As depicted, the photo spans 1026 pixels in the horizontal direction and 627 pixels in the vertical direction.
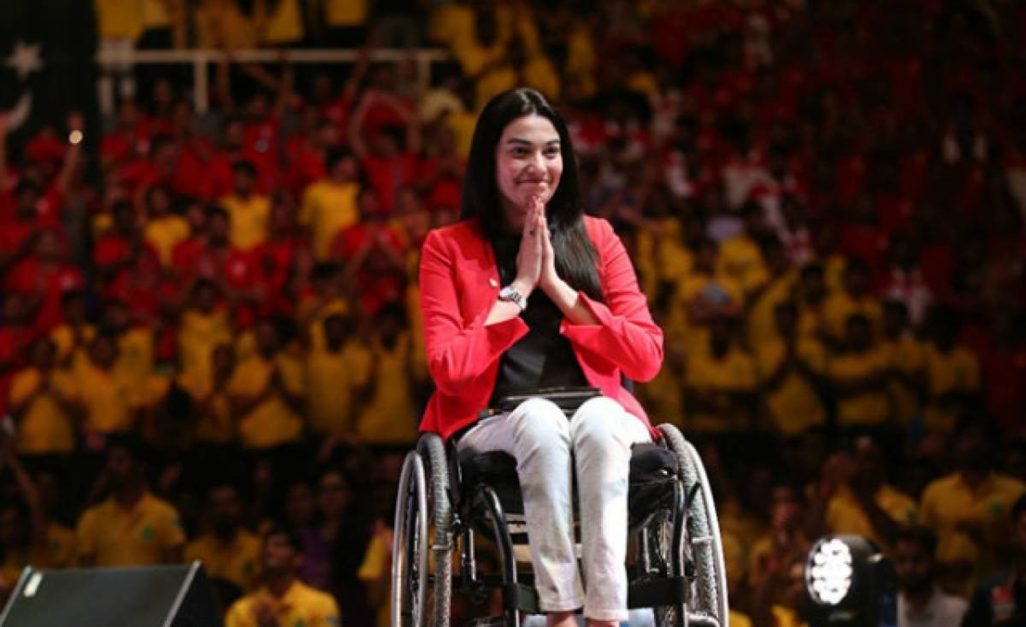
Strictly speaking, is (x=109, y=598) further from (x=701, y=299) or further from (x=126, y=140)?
(x=126, y=140)

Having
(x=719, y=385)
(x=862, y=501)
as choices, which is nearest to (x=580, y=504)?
(x=862, y=501)

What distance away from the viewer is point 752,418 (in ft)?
37.8

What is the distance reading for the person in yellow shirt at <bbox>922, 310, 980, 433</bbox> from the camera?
1174 cm

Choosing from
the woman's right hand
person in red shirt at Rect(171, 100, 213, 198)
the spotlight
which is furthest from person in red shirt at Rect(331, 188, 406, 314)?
the woman's right hand

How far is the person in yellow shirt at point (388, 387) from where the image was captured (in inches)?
443

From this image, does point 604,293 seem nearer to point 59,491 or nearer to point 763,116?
point 59,491

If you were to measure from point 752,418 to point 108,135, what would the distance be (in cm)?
447

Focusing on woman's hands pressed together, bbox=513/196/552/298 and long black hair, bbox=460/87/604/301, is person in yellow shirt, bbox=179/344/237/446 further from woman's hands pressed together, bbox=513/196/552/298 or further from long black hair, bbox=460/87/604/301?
woman's hands pressed together, bbox=513/196/552/298

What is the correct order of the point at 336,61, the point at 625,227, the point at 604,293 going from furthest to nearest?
1. the point at 336,61
2. the point at 625,227
3. the point at 604,293

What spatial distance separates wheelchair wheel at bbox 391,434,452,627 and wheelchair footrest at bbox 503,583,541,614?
6.1 inches

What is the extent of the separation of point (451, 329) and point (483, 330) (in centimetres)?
14

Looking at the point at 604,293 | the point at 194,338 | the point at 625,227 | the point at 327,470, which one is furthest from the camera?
the point at 625,227

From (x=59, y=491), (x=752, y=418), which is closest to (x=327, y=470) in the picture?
(x=59, y=491)

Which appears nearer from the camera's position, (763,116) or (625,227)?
(625,227)
